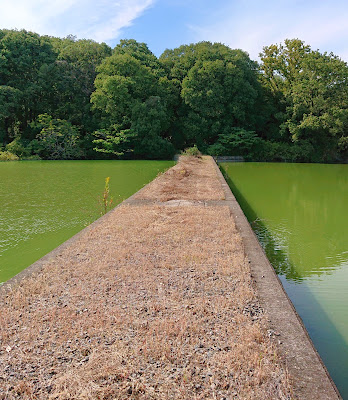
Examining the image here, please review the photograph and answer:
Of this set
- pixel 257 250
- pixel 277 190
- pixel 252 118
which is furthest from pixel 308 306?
pixel 252 118

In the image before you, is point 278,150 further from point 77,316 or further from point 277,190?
point 77,316

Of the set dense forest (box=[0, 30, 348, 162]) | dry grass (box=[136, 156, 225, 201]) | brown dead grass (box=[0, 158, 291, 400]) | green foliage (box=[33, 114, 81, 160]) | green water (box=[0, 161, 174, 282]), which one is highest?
dense forest (box=[0, 30, 348, 162])

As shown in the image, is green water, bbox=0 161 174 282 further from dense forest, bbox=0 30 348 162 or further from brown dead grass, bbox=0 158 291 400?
dense forest, bbox=0 30 348 162

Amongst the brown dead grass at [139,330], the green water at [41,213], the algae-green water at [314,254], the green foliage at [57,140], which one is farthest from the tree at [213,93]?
the brown dead grass at [139,330]

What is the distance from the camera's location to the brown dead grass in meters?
1.71

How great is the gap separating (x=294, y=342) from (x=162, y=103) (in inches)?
1046

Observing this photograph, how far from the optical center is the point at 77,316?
2357 mm

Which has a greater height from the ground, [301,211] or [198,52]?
[198,52]

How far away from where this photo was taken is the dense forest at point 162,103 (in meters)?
25.4

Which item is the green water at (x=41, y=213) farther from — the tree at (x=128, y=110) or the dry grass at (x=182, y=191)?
the tree at (x=128, y=110)

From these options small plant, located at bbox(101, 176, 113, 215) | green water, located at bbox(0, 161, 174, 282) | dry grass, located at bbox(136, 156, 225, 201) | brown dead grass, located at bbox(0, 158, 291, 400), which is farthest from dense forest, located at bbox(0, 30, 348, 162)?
brown dead grass, located at bbox(0, 158, 291, 400)

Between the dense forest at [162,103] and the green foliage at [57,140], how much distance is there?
0.25ft

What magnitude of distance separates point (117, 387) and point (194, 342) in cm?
54

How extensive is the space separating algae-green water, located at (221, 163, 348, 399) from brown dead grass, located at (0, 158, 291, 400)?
0.69 m
